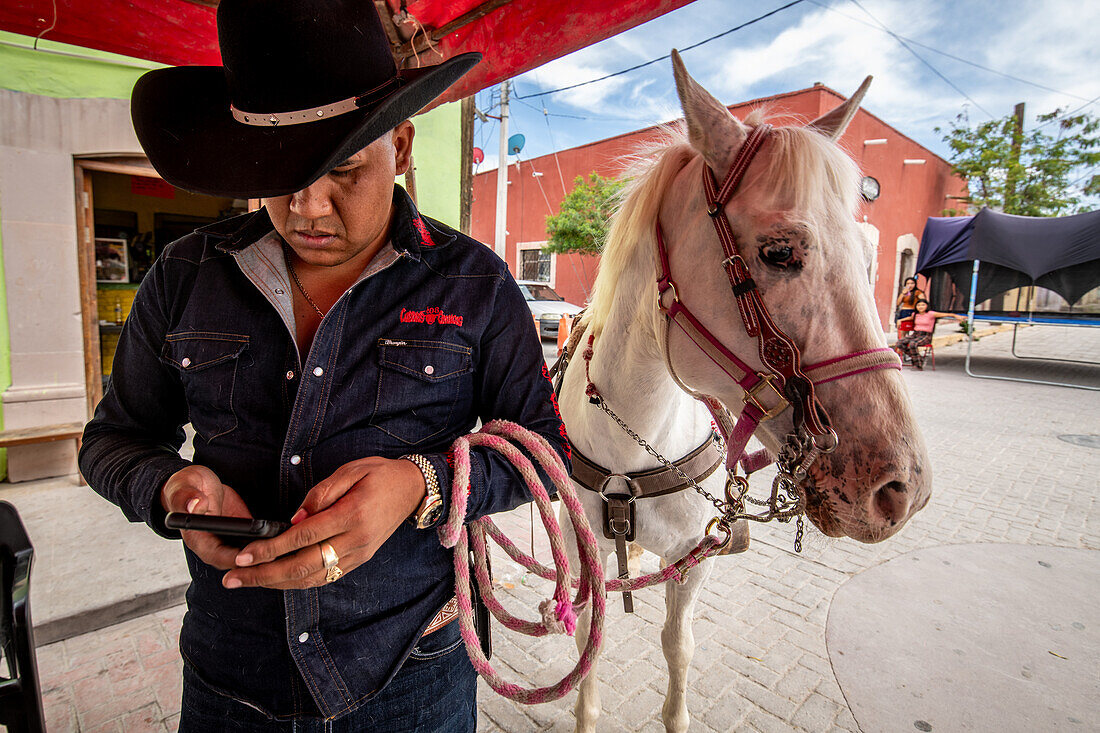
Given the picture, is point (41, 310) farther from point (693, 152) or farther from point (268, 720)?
point (693, 152)

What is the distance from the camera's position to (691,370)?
1.36 metres

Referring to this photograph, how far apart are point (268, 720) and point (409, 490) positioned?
0.59 meters

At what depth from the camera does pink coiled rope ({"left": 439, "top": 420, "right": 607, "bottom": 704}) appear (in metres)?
0.94

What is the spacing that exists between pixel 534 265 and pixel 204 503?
833 inches

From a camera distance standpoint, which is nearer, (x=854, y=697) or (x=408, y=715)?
(x=408, y=715)

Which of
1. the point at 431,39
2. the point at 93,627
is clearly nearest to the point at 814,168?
the point at 431,39

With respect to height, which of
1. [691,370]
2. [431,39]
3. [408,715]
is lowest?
[408,715]

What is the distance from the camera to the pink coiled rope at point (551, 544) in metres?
0.94

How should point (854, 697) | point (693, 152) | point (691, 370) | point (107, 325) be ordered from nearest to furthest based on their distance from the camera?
point (691, 370)
point (693, 152)
point (854, 697)
point (107, 325)

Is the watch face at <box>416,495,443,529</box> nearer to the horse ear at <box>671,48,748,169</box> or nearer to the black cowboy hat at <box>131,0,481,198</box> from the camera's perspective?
the black cowboy hat at <box>131,0,481,198</box>

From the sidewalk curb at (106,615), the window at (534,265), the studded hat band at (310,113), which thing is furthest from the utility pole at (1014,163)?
the sidewalk curb at (106,615)

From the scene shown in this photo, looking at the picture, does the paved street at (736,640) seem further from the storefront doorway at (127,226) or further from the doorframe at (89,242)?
the storefront doorway at (127,226)

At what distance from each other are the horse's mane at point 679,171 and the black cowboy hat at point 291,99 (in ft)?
2.17

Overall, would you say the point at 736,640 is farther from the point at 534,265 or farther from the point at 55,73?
the point at 534,265
